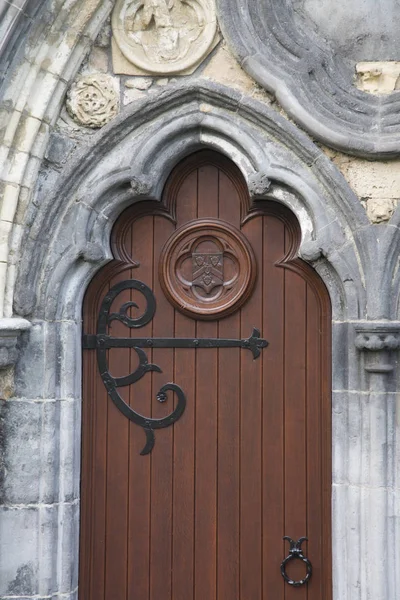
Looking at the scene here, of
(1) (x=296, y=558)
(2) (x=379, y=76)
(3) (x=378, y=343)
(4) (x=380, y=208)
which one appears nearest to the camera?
(3) (x=378, y=343)

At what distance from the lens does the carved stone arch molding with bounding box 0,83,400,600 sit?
369 cm

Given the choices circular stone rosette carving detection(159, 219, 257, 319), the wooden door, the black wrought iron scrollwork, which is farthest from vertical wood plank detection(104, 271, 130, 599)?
the black wrought iron scrollwork

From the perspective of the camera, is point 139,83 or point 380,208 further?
point 139,83

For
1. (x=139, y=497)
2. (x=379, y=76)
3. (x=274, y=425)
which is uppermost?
(x=379, y=76)

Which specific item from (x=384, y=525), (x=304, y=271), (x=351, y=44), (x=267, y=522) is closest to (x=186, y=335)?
(x=304, y=271)

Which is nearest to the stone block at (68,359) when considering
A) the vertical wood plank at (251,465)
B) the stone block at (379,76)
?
the vertical wood plank at (251,465)

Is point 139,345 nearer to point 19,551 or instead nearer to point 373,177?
point 19,551

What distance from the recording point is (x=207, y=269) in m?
4.04

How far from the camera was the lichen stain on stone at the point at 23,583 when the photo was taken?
376 centimetres

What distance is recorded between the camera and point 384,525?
3670mm

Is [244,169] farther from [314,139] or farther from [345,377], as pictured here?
[345,377]

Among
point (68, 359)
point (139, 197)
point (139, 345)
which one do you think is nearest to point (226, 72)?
point (139, 197)

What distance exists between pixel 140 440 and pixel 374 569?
4.16ft

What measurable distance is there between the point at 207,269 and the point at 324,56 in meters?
1.16
